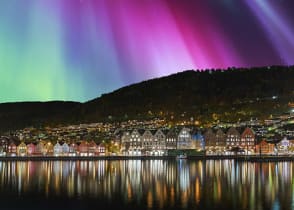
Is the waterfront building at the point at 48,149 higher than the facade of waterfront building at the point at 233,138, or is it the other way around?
the facade of waterfront building at the point at 233,138

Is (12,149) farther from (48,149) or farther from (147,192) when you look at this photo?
(147,192)

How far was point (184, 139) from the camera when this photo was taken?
75875 millimetres

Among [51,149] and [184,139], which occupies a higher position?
[184,139]

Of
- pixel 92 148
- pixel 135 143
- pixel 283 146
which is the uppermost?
pixel 135 143

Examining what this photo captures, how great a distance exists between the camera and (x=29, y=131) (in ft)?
292

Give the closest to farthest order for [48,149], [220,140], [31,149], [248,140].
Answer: [248,140], [220,140], [48,149], [31,149]

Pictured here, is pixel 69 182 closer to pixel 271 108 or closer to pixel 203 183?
pixel 203 183

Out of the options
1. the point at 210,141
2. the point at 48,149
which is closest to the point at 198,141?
the point at 210,141

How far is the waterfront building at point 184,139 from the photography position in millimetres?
75375

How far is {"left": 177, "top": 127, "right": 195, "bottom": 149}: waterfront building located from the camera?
247 feet

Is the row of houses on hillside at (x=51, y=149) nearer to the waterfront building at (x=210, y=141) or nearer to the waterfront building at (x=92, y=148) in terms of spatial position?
the waterfront building at (x=92, y=148)

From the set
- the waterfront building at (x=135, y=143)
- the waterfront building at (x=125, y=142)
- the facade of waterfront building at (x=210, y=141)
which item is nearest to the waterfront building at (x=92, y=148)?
the waterfront building at (x=125, y=142)

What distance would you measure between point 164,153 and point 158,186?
43.8 meters

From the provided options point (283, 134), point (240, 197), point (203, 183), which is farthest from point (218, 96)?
point (240, 197)
